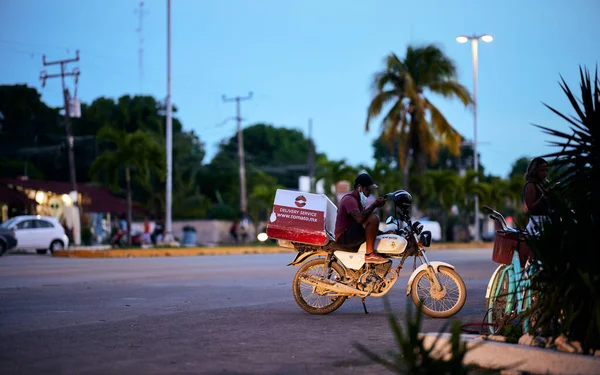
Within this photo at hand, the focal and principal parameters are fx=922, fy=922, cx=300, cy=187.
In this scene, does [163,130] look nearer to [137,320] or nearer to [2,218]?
[2,218]

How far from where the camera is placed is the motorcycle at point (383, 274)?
36.8ft

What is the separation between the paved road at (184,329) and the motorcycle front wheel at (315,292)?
19 cm

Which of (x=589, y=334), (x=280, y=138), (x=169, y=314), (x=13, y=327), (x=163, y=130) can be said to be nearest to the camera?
(x=589, y=334)

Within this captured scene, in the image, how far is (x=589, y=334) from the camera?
670cm

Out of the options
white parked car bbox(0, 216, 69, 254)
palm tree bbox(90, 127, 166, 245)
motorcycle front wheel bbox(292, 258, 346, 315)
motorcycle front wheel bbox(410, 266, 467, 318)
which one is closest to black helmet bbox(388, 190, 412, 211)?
motorcycle front wheel bbox(410, 266, 467, 318)

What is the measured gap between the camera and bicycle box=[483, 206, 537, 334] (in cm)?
843

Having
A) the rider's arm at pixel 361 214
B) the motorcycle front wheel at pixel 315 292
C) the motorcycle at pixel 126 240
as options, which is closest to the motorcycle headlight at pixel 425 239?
the rider's arm at pixel 361 214

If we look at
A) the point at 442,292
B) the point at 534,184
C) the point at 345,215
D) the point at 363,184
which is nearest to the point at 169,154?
the point at 363,184

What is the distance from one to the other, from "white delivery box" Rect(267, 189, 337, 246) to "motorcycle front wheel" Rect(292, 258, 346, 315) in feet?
1.04

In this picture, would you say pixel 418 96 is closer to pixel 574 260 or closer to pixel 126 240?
A: pixel 126 240

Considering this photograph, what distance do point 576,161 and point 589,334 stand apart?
1636 millimetres

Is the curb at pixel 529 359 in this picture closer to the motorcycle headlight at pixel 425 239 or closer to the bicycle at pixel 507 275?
the bicycle at pixel 507 275

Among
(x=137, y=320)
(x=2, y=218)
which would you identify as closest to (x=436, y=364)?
(x=137, y=320)

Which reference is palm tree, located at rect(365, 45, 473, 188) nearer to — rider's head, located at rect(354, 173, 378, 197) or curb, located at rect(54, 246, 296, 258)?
curb, located at rect(54, 246, 296, 258)
